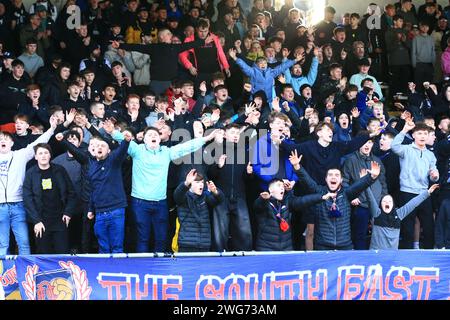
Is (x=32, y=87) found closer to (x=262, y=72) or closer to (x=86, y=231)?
(x=86, y=231)

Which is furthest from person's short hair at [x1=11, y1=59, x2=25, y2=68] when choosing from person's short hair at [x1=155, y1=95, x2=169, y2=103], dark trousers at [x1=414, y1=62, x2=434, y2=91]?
dark trousers at [x1=414, y1=62, x2=434, y2=91]

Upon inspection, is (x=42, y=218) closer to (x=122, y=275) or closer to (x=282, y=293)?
(x=122, y=275)

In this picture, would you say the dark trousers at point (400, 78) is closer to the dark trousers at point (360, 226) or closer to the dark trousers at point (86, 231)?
the dark trousers at point (360, 226)

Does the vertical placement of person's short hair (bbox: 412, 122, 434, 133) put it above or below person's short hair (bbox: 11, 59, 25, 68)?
below

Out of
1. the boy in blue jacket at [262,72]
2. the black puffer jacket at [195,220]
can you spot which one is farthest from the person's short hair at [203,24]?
the black puffer jacket at [195,220]

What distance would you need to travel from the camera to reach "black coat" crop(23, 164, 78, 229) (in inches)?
425

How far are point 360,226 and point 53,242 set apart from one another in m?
4.01

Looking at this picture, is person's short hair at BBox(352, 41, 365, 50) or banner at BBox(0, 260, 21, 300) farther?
person's short hair at BBox(352, 41, 365, 50)

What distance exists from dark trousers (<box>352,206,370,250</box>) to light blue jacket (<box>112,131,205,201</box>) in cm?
226

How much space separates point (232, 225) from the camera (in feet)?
Answer: 36.3

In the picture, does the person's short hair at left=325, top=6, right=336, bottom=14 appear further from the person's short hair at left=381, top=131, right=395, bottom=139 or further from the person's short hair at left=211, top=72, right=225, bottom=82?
the person's short hair at left=381, top=131, right=395, bottom=139

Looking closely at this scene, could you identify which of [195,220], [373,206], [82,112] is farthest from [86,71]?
[373,206]

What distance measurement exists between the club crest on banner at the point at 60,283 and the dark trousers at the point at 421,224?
179 inches

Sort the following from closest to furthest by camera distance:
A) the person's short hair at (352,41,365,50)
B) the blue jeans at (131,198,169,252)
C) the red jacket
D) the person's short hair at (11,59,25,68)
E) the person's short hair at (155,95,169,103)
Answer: the blue jeans at (131,198,169,252) → the person's short hair at (155,95,169,103) → the person's short hair at (11,59,25,68) → the red jacket → the person's short hair at (352,41,365,50)
